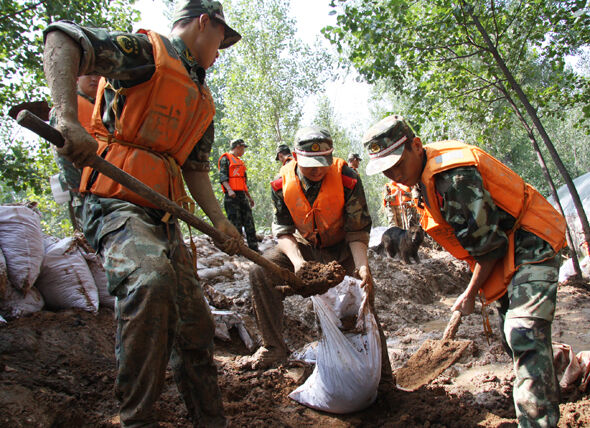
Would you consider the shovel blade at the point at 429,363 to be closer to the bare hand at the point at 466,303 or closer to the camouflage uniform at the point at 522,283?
the bare hand at the point at 466,303

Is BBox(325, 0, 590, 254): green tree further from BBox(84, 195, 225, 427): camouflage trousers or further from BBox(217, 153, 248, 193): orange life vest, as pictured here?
BBox(84, 195, 225, 427): camouflage trousers

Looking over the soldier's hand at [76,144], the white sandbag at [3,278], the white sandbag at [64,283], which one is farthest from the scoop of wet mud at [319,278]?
the white sandbag at [3,278]

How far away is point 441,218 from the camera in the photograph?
7.39ft

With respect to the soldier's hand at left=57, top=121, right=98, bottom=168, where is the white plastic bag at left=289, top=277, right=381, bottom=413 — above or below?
below

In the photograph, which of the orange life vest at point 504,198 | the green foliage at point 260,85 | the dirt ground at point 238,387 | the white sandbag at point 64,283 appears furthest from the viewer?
the green foliage at point 260,85

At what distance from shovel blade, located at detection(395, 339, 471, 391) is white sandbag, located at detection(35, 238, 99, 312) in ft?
→ 8.72

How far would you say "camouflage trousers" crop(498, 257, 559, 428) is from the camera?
5.85 ft

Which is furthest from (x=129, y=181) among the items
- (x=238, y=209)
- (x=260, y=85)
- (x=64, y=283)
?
(x=260, y=85)

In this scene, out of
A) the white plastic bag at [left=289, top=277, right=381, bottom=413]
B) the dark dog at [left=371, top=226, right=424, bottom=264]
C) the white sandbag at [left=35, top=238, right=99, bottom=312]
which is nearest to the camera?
the white plastic bag at [left=289, top=277, right=381, bottom=413]

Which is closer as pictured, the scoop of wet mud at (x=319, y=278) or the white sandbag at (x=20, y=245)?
the scoop of wet mud at (x=319, y=278)

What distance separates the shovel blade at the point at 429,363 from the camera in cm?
295

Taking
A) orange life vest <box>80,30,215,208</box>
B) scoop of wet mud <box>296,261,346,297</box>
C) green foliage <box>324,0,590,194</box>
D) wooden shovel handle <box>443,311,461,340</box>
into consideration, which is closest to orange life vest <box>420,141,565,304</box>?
wooden shovel handle <box>443,311,461,340</box>

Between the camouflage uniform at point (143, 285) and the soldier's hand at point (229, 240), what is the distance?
0.63 ft

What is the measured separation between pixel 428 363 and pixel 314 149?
6.01 feet
